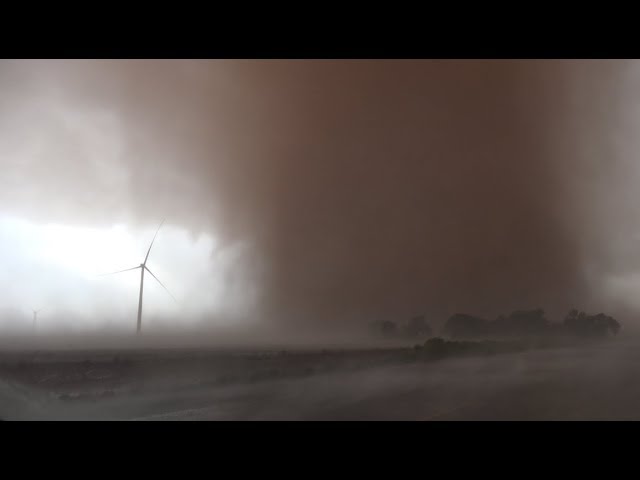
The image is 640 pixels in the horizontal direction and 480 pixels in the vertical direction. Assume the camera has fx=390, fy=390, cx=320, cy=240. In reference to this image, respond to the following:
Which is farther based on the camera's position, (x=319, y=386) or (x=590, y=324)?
(x=590, y=324)

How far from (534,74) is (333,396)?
4741mm

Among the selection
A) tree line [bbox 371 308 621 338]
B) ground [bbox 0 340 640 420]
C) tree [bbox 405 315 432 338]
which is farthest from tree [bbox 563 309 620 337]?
tree [bbox 405 315 432 338]

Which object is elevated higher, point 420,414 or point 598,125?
point 598,125

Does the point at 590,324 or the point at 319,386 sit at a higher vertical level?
the point at 590,324

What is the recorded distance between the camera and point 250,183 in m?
4.94

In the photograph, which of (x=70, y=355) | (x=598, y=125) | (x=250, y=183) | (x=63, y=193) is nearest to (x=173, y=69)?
(x=250, y=183)

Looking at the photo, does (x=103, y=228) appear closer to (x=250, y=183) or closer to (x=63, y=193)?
(x=63, y=193)

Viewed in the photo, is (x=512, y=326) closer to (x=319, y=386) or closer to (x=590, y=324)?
(x=590, y=324)

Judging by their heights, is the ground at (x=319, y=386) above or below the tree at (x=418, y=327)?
below

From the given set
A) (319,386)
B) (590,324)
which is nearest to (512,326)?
(590,324)

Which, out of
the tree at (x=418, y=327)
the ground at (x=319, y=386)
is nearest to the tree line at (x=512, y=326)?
the tree at (x=418, y=327)

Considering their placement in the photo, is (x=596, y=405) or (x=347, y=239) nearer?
(x=596, y=405)

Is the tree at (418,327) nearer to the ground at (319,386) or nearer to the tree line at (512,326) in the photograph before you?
the tree line at (512,326)

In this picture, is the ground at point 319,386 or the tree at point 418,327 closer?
the ground at point 319,386
